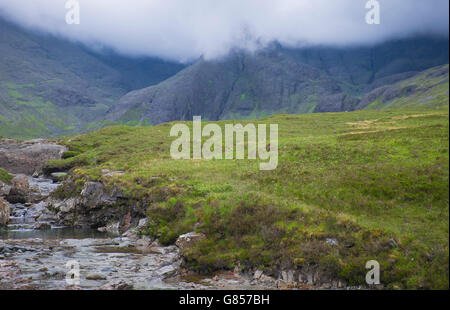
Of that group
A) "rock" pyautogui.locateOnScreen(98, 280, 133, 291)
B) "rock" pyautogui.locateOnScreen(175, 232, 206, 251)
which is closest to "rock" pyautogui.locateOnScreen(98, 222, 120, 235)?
"rock" pyautogui.locateOnScreen(175, 232, 206, 251)

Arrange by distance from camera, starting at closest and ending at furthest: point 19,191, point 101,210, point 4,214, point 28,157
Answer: point 4,214 < point 101,210 < point 19,191 < point 28,157

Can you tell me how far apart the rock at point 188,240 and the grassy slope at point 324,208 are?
843 mm

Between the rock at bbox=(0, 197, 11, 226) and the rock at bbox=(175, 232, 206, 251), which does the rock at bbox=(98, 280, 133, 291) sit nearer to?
the rock at bbox=(175, 232, 206, 251)

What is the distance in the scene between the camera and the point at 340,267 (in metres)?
20.0

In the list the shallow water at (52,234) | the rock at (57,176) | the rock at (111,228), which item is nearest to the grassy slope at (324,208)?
the rock at (111,228)

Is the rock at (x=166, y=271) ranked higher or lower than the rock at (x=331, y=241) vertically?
lower

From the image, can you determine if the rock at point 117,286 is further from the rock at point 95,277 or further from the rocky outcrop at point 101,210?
the rocky outcrop at point 101,210

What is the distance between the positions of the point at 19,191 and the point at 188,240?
3612 cm

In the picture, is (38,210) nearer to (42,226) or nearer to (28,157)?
(42,226)

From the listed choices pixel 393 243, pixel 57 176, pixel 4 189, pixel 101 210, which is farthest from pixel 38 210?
pixel 393 243

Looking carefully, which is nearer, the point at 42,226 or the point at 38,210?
the point at 42,226

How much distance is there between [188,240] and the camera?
25.6 metres

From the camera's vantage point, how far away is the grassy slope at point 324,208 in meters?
20.0
